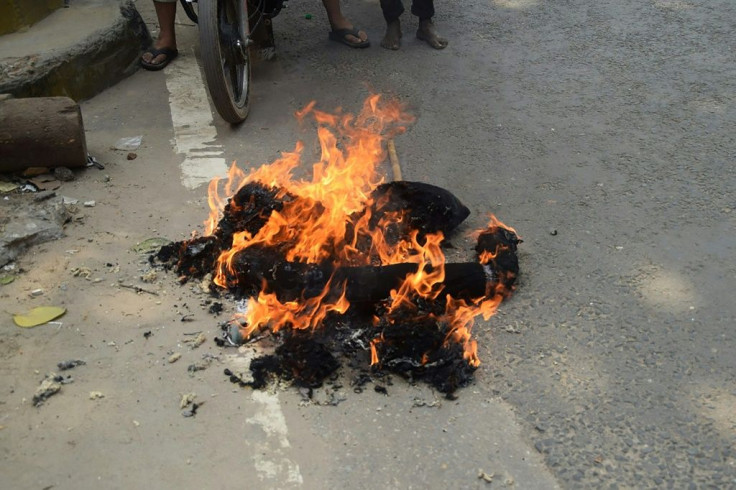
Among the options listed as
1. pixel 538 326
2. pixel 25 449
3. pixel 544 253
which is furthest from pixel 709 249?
pixel 25 449

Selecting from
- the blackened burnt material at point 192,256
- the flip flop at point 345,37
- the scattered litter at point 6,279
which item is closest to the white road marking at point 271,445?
the blackened burnt material at point 192,256

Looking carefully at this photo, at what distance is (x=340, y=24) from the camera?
686 centimetres

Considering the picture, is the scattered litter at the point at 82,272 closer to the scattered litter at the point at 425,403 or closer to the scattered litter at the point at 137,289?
the scattered litter at the point at 137,289

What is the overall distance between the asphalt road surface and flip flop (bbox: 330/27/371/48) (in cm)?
7

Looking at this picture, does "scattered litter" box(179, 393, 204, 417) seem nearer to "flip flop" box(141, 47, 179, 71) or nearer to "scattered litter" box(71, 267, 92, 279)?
"scattered litter" box(71, 267, 92, 279)

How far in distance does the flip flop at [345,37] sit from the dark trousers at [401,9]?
30 centimetres

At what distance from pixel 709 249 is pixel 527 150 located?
1.47 m

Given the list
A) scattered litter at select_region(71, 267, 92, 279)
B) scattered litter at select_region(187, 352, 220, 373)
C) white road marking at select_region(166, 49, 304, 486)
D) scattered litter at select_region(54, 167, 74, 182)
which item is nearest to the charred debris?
scattered litter at select_region(187, 352, 220, 373)

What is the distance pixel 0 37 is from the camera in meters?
5.90

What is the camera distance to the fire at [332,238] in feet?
11.7

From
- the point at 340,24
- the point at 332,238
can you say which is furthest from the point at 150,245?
the point at 340,24

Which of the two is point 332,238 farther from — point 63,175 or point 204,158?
point 63,175

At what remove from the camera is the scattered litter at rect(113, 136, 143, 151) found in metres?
5.25

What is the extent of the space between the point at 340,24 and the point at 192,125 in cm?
200
